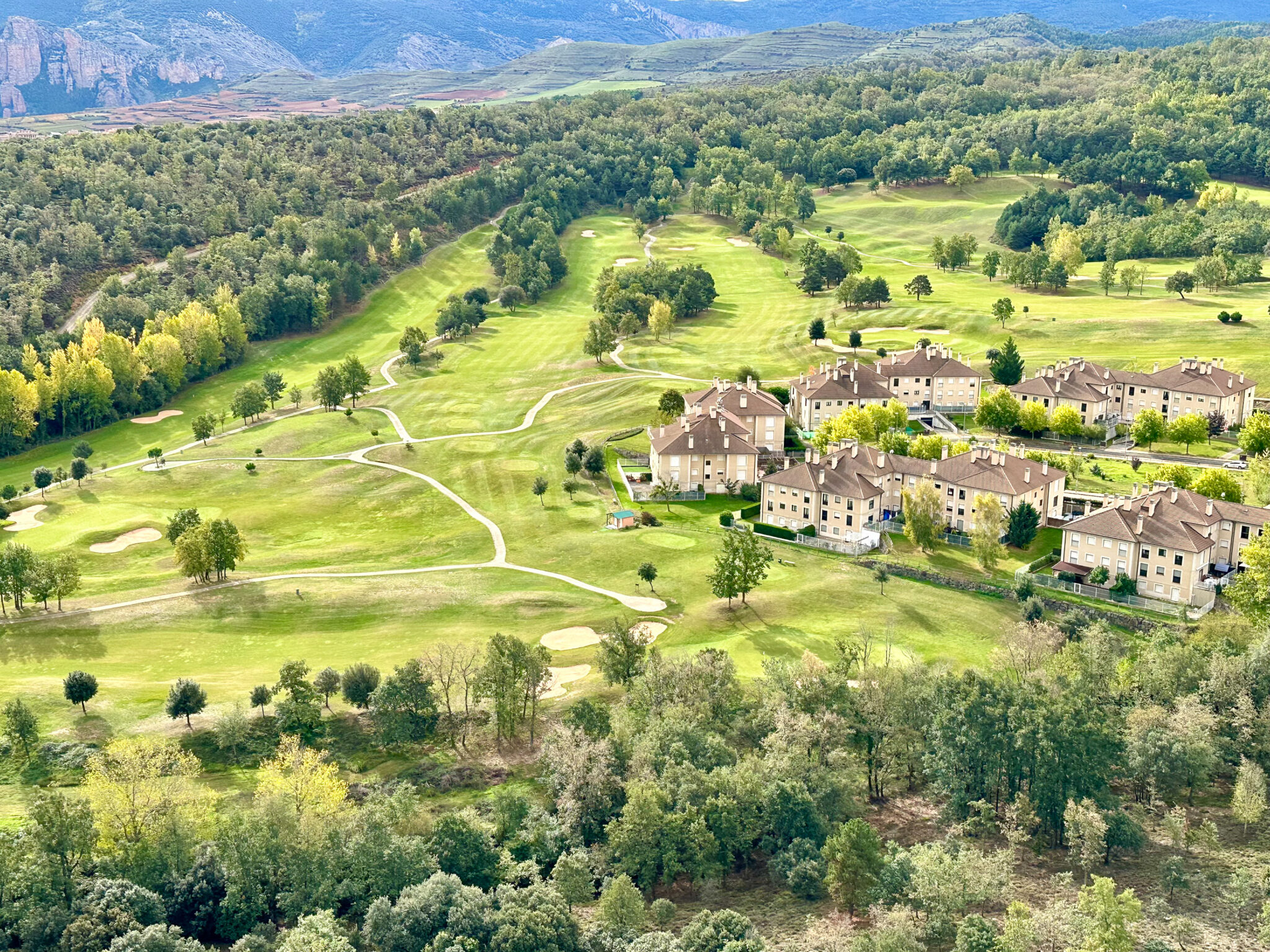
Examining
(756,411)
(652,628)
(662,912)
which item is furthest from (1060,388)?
(662,912)

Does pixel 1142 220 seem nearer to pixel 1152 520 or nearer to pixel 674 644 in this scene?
pixel 1152 520

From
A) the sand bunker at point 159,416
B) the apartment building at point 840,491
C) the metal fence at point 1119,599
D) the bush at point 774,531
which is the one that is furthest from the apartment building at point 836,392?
the sand bunker at point 159,416

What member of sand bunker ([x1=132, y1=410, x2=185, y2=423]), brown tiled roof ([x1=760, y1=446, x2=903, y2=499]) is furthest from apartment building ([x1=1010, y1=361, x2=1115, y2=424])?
sand bunker ([x1=132, y1=410, x2=185, y2=423])

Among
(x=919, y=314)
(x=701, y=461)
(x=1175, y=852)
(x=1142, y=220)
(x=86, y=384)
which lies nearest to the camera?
(x=1175, y=852)

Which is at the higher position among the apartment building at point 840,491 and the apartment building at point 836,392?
the apartment building at point 836,392

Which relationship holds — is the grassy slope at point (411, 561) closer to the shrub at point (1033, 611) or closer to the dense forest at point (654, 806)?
the shrub at point (1033, 611)

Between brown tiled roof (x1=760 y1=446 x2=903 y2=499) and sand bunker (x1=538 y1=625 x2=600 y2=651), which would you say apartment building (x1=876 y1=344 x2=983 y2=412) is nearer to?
brown tiled roof (x1=760 y1=446 x2=903 y2=499)

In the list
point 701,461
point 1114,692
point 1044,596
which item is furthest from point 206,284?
point 1114,692

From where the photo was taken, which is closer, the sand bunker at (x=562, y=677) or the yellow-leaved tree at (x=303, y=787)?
the yellow-leaved tree at (x=303, y=787)
